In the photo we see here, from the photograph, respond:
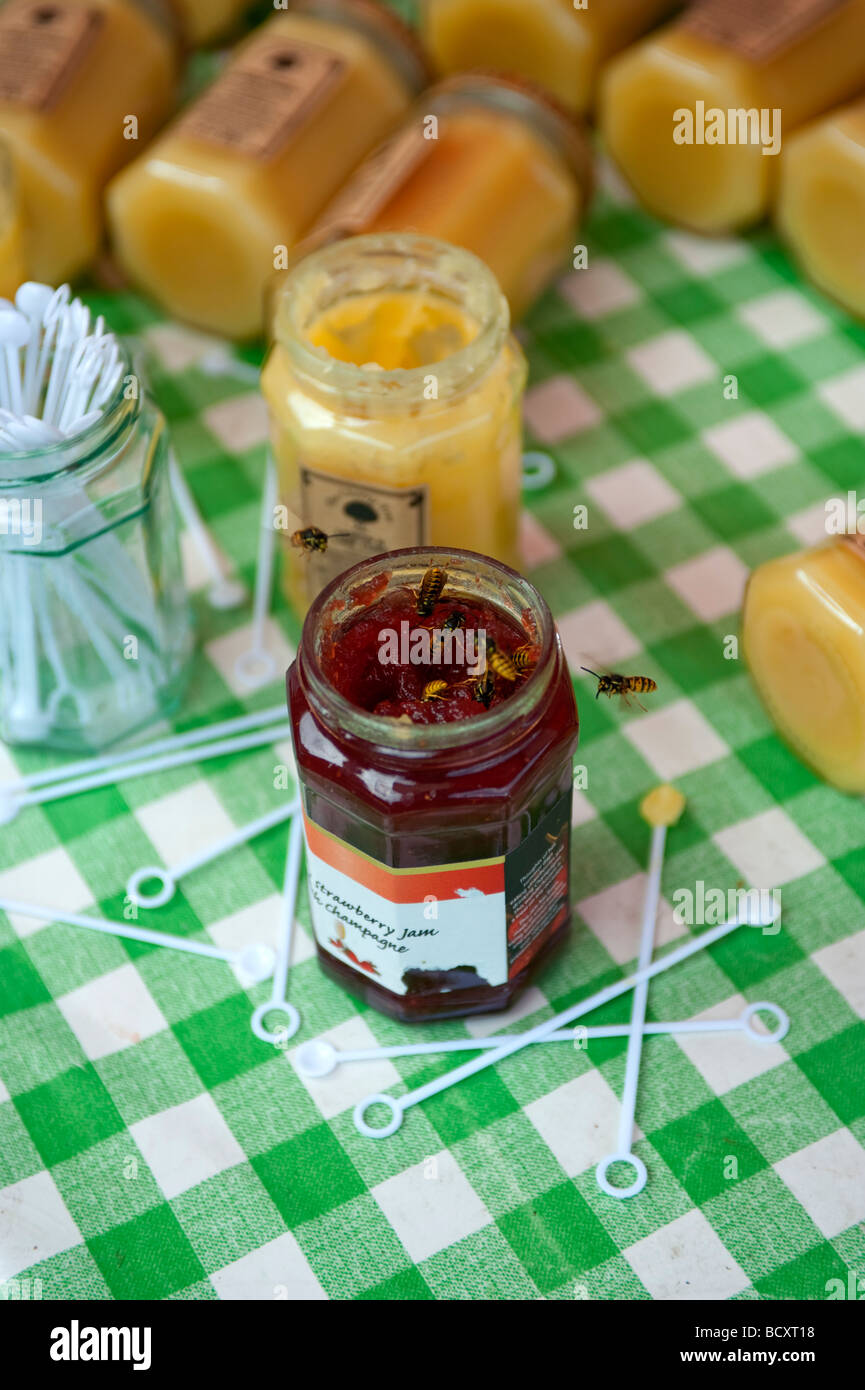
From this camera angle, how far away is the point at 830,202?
5.10 feet

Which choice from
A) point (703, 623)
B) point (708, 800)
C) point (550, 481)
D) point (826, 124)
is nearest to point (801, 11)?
point (826, 124)

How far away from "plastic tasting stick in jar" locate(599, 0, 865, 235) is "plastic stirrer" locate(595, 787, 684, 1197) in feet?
2.44

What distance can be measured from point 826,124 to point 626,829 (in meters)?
0.78

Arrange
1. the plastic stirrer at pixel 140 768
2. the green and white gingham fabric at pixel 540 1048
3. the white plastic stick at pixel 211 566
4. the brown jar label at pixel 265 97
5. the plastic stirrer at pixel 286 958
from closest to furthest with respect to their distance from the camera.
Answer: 1. the green and white gingham fabric at pixel 540 1048
2. the plastic stirrer at pixel 286 958
3. the plastic stirrer at pixel 140 768
4. the white plastic stick at pixel 211 566
5. the brown jar label at pixel 265 97

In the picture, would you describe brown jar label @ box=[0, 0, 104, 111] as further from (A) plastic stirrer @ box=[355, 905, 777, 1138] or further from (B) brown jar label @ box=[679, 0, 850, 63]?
(A) plastic stirrer @ box=[355, 905, 777, 1138]

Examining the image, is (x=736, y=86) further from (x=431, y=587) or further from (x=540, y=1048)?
(x=540, y=1048)

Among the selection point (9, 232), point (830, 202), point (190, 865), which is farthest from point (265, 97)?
point (190, 865)

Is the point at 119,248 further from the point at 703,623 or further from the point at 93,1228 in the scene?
the point at 93,1228

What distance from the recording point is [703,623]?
141 cm

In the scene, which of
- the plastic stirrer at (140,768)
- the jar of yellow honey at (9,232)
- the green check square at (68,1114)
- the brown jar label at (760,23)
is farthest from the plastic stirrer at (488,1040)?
the brown jar label at (760,23)

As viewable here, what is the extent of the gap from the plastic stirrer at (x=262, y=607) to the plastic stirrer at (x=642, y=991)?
0.37m

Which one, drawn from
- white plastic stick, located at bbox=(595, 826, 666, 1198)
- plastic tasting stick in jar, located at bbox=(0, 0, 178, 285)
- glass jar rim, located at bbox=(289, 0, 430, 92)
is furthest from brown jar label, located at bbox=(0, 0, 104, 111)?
white plastic stick, located at bbox=(595, 826, 666, 1198)

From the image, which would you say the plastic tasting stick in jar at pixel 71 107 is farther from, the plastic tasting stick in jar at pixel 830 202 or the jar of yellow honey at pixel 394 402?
the plastic tasting stick in jar at pixel 830 202

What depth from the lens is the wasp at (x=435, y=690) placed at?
102 cm
